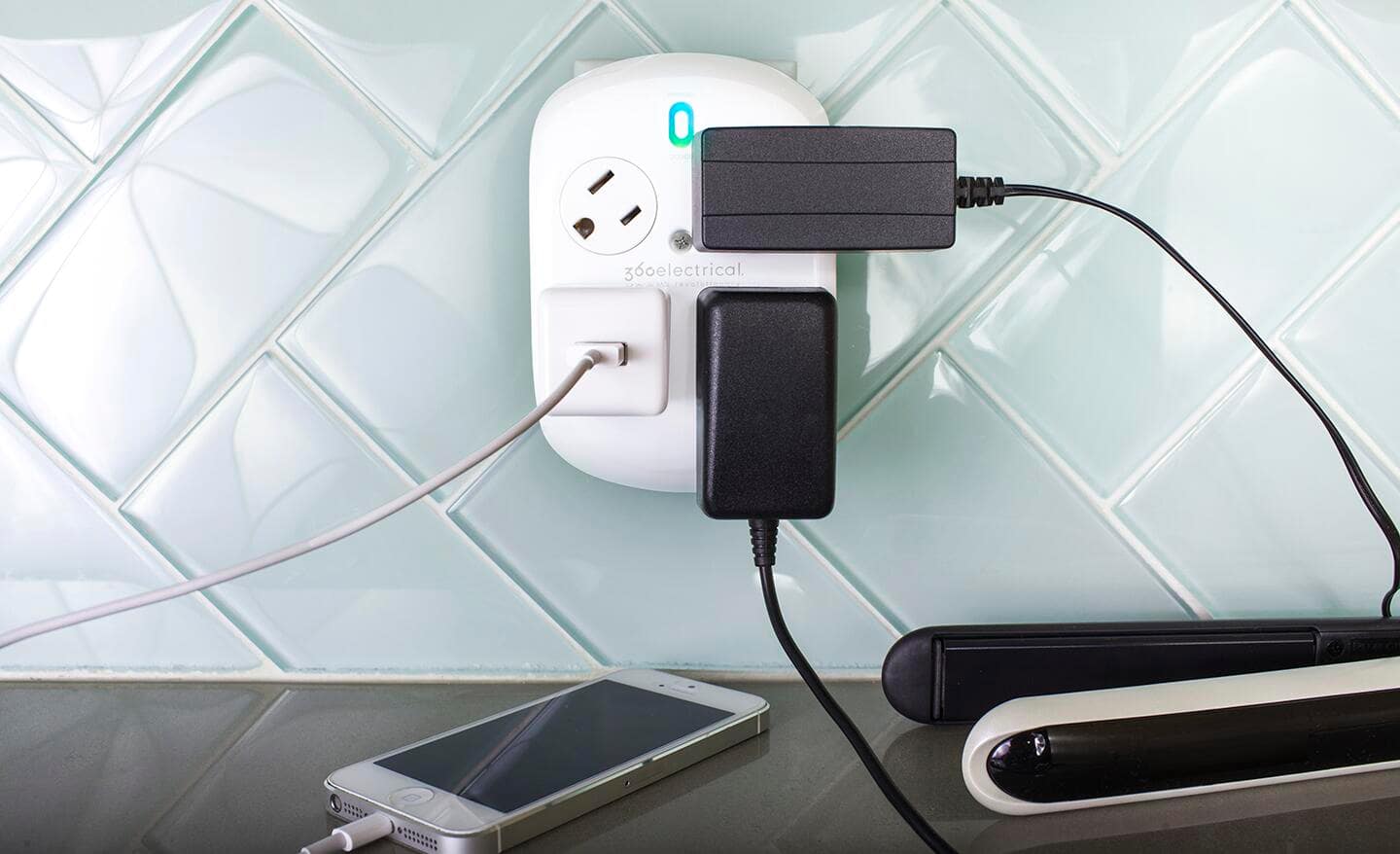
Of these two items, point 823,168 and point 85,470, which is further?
point 85,470

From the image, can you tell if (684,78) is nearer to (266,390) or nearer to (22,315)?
(266,390)

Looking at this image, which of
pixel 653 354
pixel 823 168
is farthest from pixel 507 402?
pixel 823 168

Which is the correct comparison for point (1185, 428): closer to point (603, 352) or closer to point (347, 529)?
point (603, 352)

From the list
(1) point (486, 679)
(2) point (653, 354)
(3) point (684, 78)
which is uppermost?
(3) point (684, 78)

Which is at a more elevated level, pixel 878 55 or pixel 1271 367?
pixel 878 55

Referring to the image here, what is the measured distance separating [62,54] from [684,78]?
1.11ft

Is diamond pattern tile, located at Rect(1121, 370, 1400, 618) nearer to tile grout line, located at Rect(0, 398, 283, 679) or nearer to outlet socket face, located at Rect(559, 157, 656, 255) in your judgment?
outlet socket face, located at Rect(559, 157, 656, 255)

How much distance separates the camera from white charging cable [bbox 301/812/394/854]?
401 millimetres

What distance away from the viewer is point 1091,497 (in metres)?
0.59

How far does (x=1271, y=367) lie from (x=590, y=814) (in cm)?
43

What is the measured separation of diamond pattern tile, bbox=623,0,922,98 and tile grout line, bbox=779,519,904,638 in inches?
9.8

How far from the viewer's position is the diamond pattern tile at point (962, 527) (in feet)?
1.93

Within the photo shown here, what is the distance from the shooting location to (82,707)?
0.57 meters

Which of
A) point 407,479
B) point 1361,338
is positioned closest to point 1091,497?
point 1361,338
